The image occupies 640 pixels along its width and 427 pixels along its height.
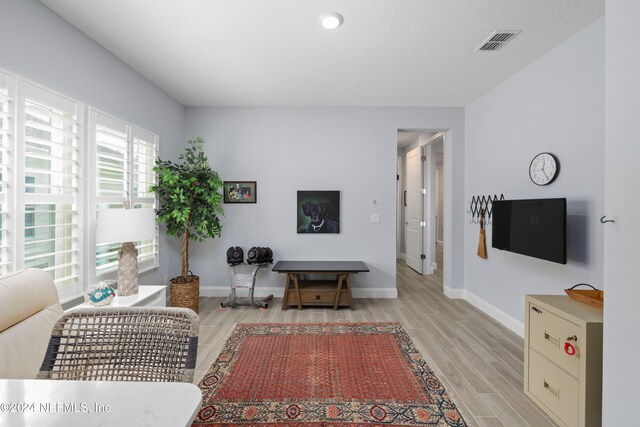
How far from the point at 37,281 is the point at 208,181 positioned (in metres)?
2.05

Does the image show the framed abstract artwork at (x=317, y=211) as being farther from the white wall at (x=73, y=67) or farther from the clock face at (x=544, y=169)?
the clock face at (x=544, y=169)

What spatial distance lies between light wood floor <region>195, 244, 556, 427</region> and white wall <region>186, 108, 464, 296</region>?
495 millimetres

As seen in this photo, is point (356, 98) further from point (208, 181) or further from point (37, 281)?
point (37, 281)

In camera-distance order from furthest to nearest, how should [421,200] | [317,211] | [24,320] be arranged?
1. [421,200]
2. [317,211]
3. [24,320]

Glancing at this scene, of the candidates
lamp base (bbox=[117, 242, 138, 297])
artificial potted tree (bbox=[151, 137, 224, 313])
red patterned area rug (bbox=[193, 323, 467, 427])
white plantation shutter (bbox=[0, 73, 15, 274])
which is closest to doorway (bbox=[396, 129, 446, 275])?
red patterned area rug (bbox=[193, 323, 467, 427])

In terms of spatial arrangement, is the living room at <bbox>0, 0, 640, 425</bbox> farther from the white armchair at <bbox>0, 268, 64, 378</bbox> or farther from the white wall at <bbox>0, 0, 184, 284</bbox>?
the white armchair at <bbox>0, 268, 64, 378</bbox>

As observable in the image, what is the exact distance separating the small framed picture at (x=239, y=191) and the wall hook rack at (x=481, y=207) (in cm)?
295

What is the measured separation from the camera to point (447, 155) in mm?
4242

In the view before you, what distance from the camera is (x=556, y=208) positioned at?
2326 mm

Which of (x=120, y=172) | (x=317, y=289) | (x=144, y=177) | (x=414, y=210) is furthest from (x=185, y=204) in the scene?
(x=414, y=210)

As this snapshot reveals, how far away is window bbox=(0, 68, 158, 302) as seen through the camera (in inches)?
72.1

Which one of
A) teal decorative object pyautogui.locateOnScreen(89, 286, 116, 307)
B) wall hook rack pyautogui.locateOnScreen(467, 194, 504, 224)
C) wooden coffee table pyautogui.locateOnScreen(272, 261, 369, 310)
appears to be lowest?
wooden coffee table pyautogui.locateOnScreen(272, 261, 369, 310)

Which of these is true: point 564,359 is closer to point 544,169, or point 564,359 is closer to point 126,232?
point 544,169

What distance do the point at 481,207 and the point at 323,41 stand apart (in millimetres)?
2663
